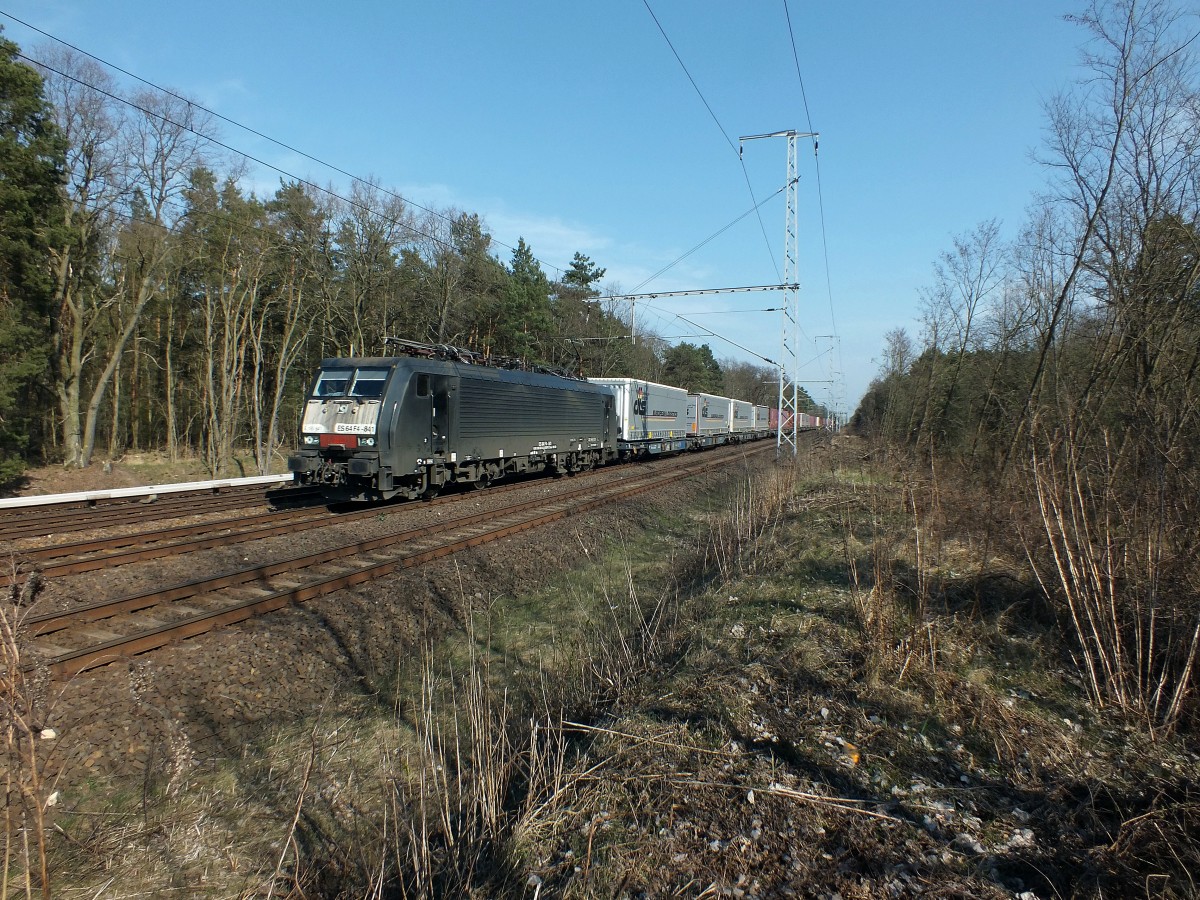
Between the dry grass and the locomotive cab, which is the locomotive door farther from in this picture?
the dry grass

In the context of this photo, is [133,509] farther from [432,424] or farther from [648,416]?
[648,416]

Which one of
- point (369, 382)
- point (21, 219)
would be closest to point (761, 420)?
point (369, 382)

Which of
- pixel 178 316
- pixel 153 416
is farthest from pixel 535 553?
pixel 153 416

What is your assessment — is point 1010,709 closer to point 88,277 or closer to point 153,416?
point 88,277

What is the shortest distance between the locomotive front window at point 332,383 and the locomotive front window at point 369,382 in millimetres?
233

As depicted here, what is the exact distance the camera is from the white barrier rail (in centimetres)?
1192

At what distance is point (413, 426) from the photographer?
12.5 metres

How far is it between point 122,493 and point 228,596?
833cm

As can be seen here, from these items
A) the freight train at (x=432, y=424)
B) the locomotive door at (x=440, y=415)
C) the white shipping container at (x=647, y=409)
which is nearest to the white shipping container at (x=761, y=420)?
the white shipping container at (x=647, y=409)

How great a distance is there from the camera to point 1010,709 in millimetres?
3980

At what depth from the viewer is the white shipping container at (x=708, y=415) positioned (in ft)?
109

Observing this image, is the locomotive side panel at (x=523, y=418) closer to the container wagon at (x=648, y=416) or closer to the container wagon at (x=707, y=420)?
the container wagon at (x=648, y=416)

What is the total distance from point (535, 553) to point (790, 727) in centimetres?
627

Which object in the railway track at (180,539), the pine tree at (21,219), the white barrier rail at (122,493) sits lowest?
the railway track at (180,539)
